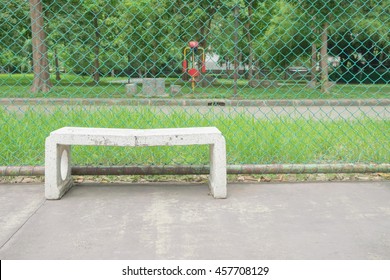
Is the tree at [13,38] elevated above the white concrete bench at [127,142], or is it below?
above

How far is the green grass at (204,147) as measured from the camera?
17.0ft

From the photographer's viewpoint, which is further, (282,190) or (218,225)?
(282,190)

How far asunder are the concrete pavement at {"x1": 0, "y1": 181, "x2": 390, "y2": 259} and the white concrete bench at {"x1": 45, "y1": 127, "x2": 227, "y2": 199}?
15 cm

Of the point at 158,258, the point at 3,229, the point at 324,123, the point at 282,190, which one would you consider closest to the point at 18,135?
the point at 3,229

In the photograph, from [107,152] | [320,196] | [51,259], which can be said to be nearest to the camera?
[51,259]

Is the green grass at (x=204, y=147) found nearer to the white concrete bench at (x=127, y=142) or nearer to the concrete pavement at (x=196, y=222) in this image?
the concrete pavement at (x=196, y=222)

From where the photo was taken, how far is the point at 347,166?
4.71 m

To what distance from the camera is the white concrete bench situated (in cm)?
416

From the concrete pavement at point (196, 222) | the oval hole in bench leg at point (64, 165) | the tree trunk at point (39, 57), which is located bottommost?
the concrete pavement at point (196, 222)

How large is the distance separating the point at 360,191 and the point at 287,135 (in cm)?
139

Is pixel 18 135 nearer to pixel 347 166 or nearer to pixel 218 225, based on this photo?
pixel 218 225

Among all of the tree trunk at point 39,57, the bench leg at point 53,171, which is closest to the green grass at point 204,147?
the tree trunk at point 39,57

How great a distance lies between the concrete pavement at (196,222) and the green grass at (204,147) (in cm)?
47

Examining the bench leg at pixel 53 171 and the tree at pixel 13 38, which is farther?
the tree at pixel 13 38
